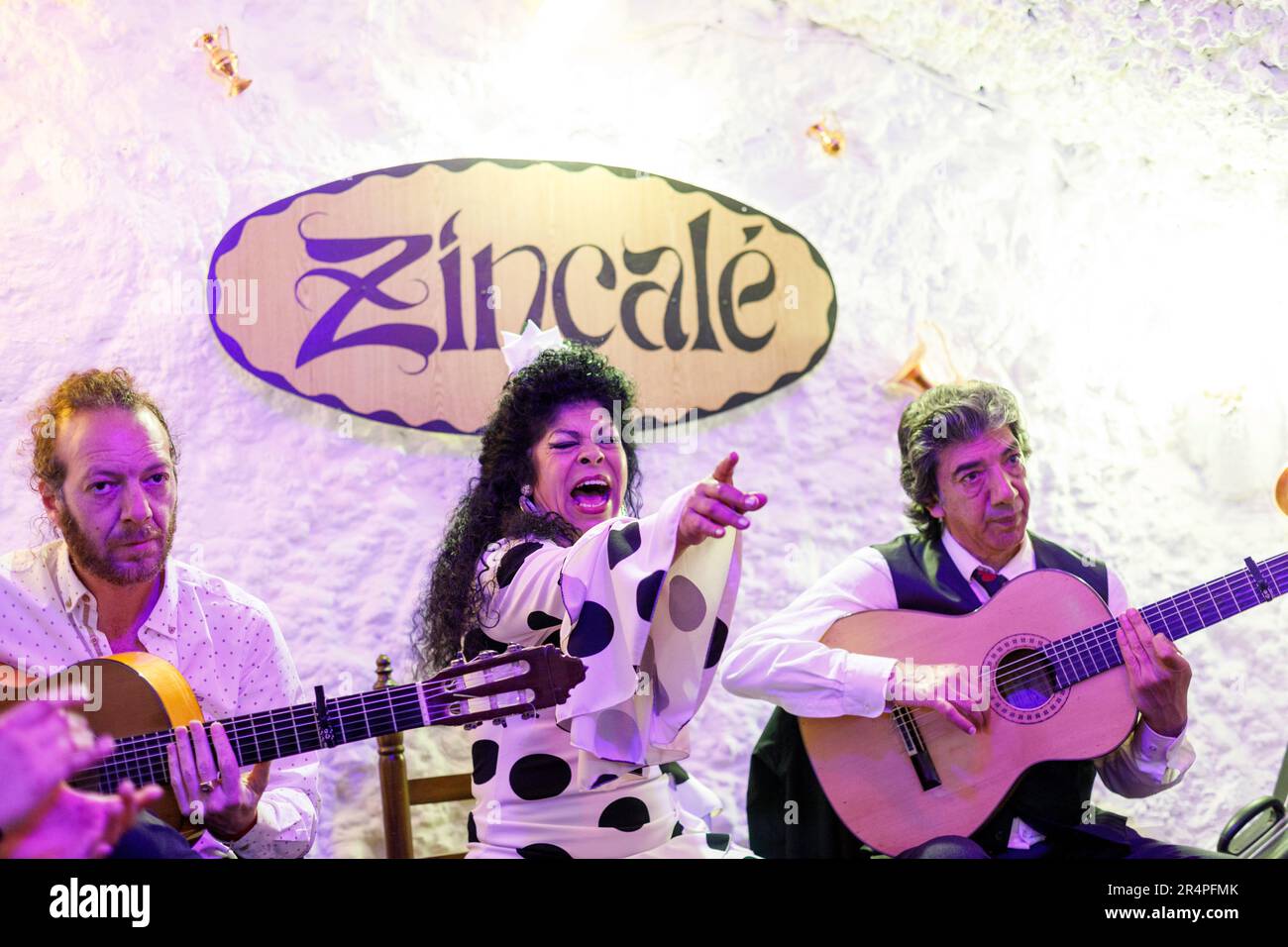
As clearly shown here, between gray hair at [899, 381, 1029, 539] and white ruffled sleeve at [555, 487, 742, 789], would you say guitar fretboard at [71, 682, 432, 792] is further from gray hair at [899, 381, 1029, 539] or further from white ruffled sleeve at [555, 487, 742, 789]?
gray hair at [899, 381, 1029, 539]

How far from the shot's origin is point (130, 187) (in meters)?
3.38

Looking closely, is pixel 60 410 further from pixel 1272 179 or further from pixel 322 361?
pixel 1272 179

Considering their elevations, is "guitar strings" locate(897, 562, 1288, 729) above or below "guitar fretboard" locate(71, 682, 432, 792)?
above

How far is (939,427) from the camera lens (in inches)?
119

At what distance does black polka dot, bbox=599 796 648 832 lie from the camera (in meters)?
2.47

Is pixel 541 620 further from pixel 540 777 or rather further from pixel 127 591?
pixel 127 591

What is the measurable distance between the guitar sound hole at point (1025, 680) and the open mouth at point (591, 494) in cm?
93

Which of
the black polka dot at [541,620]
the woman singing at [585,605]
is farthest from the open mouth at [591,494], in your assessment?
the black polka dot at [541,620]

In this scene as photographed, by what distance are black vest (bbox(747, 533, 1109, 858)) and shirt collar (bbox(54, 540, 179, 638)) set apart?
132 centimetres

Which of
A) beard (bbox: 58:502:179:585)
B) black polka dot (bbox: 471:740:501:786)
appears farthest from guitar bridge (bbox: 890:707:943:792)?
beard (bbox: 58:502:179:585)

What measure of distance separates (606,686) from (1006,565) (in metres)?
1.13

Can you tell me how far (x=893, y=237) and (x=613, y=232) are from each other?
86 centimetres

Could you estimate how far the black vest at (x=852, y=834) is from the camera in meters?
2.72
